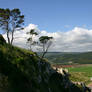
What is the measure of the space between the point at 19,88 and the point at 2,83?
336cm

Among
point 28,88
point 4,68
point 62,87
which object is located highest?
point 4,68

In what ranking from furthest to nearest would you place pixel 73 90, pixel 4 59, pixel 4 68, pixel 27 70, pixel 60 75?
pixel 73 90 < pixel 60 75 < pixel 27 70 < pixel 4 59 < pixel 4 68

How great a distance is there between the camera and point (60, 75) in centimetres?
4644

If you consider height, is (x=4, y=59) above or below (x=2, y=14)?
below

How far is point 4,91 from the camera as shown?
18891 millimetres

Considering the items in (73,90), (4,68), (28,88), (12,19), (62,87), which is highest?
(12,19)

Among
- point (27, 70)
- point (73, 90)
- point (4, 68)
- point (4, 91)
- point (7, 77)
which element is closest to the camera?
point (4, 91)

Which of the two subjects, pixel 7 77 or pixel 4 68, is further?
pixel 4 68

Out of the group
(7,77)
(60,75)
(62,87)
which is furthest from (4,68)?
(60,75)

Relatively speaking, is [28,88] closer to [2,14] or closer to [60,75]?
[60,75]

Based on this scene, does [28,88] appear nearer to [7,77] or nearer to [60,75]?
[7,77]

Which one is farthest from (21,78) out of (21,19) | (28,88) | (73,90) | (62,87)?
(21,19)

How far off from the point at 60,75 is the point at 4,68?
26.9 meters

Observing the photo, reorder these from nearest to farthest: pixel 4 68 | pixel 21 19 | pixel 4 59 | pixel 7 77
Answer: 1. pixel 7 77
2. pixel 4 68
3. pixel 4 59
4. pixel 21 19
